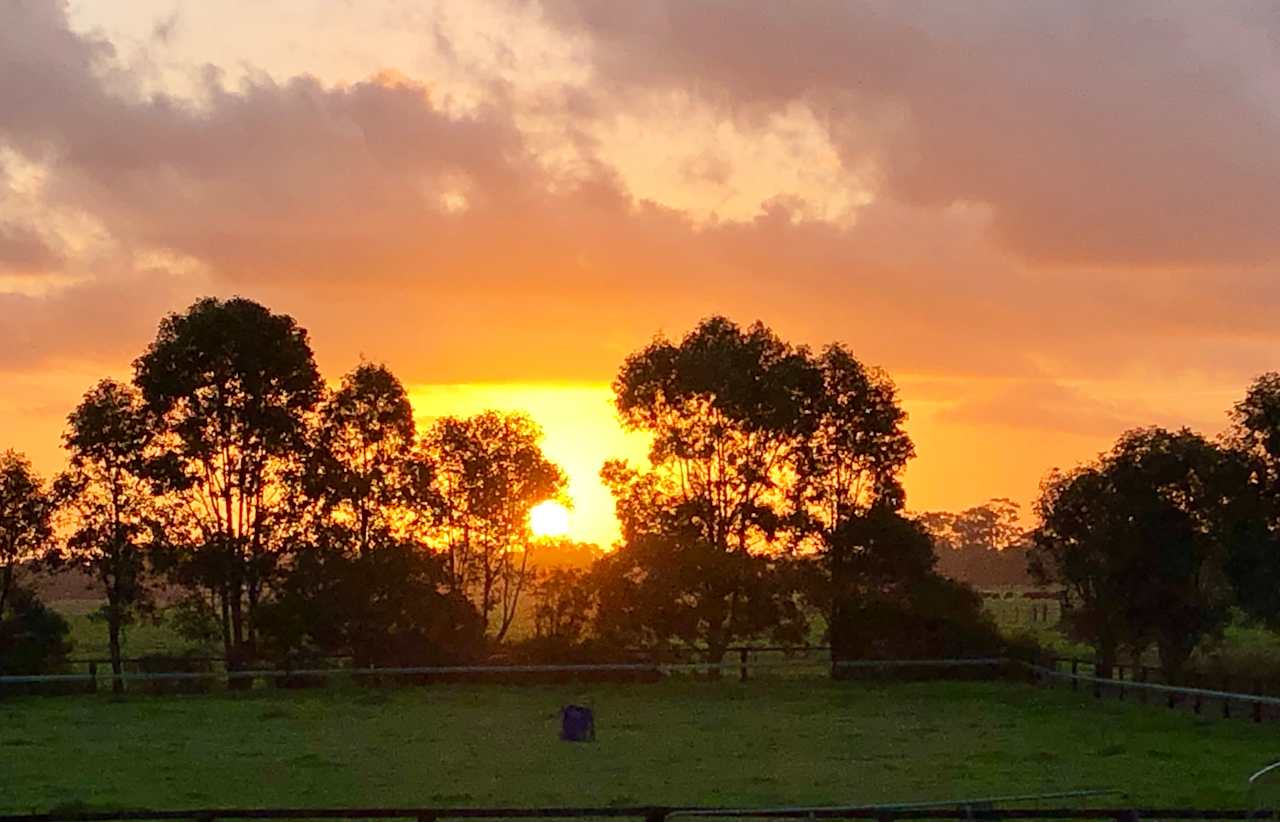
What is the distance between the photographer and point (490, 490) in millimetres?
59000

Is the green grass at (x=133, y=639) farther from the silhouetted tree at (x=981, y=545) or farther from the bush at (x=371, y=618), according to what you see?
the silhouetted tree at (x=981, y=545)

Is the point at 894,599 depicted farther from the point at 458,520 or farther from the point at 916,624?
the point at 458,520

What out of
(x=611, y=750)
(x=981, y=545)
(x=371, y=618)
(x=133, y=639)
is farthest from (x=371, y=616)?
(x=981, y=545)

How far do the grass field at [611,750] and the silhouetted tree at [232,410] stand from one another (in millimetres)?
9732

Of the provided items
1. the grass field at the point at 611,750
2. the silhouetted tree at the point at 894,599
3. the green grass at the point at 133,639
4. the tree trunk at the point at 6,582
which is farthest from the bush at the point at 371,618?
the silhouetted tree at the point at 894,599

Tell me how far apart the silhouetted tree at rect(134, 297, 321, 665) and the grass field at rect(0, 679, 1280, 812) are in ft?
31.9

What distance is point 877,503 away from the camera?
185 ft

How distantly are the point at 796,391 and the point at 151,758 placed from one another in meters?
31.7

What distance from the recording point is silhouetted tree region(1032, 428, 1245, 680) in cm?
4969

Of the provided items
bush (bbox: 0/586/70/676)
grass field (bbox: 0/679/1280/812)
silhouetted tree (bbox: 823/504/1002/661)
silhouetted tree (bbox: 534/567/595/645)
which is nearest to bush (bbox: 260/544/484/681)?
silhouetted tree (bbox: 534/567/595/645)

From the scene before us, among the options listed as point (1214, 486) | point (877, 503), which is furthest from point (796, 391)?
point (1214, 486)

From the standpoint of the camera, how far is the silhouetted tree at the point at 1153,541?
49688 mm

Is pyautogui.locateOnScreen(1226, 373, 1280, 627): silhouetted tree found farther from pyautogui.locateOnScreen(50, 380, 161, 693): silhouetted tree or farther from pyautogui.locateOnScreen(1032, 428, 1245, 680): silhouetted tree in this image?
pyautogui.locateOnScreen(50, 380, 161, 693): silhouetted tree

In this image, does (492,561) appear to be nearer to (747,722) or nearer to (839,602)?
(839,602)
